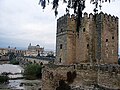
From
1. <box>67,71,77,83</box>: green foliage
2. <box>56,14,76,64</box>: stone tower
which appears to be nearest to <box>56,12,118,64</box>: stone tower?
<box>56,14,76,64</box>: stone tower

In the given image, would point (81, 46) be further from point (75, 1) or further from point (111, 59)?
point (75, 1)

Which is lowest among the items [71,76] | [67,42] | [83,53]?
[71,76]

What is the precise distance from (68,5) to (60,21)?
56.4 feet

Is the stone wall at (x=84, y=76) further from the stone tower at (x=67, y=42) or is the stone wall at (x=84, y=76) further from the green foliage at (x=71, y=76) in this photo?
the stone tower at (x=67, y=42)

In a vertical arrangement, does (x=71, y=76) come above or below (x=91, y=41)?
below

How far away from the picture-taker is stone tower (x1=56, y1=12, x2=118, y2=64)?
2123cm

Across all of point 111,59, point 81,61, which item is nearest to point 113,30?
point 111,59

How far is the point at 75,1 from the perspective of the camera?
6902mm

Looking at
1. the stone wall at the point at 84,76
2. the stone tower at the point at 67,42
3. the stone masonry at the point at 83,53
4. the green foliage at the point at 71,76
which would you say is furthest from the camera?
the stone tower at the point at 67,42

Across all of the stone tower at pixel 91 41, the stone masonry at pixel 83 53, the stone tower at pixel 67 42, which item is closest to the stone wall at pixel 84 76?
the stone masonry at pixel 83 53

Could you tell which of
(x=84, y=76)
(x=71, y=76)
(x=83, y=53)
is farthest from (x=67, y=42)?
(x=84, y=76)

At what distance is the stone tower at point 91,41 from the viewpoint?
21234mm

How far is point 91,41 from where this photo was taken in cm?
2183

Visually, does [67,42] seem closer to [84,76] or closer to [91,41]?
[91,41]
